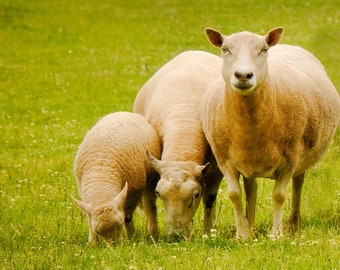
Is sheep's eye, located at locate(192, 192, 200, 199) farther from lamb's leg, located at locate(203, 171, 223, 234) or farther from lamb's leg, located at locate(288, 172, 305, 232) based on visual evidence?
lamb's leg, located at locate(288, 172, 305, 232)

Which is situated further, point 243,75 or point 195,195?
point 195,195

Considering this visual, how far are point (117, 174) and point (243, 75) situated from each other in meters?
2.58

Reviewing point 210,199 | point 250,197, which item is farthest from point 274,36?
point 210,199

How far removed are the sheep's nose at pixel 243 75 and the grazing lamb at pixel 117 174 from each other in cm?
219

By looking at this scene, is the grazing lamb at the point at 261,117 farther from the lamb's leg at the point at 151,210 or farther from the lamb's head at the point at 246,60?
the lamb's leg at the point at 151,210

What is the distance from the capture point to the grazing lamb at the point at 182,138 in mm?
11031

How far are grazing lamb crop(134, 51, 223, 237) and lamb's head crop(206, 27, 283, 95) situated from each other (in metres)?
1.51

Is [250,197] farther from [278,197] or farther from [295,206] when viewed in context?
[278,197]

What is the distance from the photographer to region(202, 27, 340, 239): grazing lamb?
10.2 meters

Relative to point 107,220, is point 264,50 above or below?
above

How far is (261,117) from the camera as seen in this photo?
1045 centimetres

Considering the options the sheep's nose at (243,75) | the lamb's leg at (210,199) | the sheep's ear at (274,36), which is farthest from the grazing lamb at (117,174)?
the sheep's ear at (274,36)

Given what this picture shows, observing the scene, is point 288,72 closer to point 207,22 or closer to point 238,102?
point 238,102

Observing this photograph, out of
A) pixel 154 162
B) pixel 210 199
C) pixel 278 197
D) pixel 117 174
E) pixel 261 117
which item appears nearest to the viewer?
pixel 261 117
